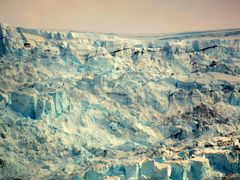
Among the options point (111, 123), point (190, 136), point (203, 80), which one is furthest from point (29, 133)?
point (203, 80)

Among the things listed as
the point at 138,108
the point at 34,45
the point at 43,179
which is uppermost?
the point at 34,45

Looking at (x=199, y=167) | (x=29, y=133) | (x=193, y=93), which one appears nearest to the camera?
(x=199, y=167)

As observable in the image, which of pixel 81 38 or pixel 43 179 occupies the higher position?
pixel 81 38

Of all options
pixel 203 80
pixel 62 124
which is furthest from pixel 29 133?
pixel 203 80

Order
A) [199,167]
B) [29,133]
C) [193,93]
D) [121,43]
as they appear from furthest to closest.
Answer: [121,43]
[193,93]
[29,133]
[199,167]

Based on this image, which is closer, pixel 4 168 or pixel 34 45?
pixel 4 168

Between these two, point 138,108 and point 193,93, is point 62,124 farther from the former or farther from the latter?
point 193,93

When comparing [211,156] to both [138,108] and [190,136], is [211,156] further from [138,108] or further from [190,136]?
[138,108]
